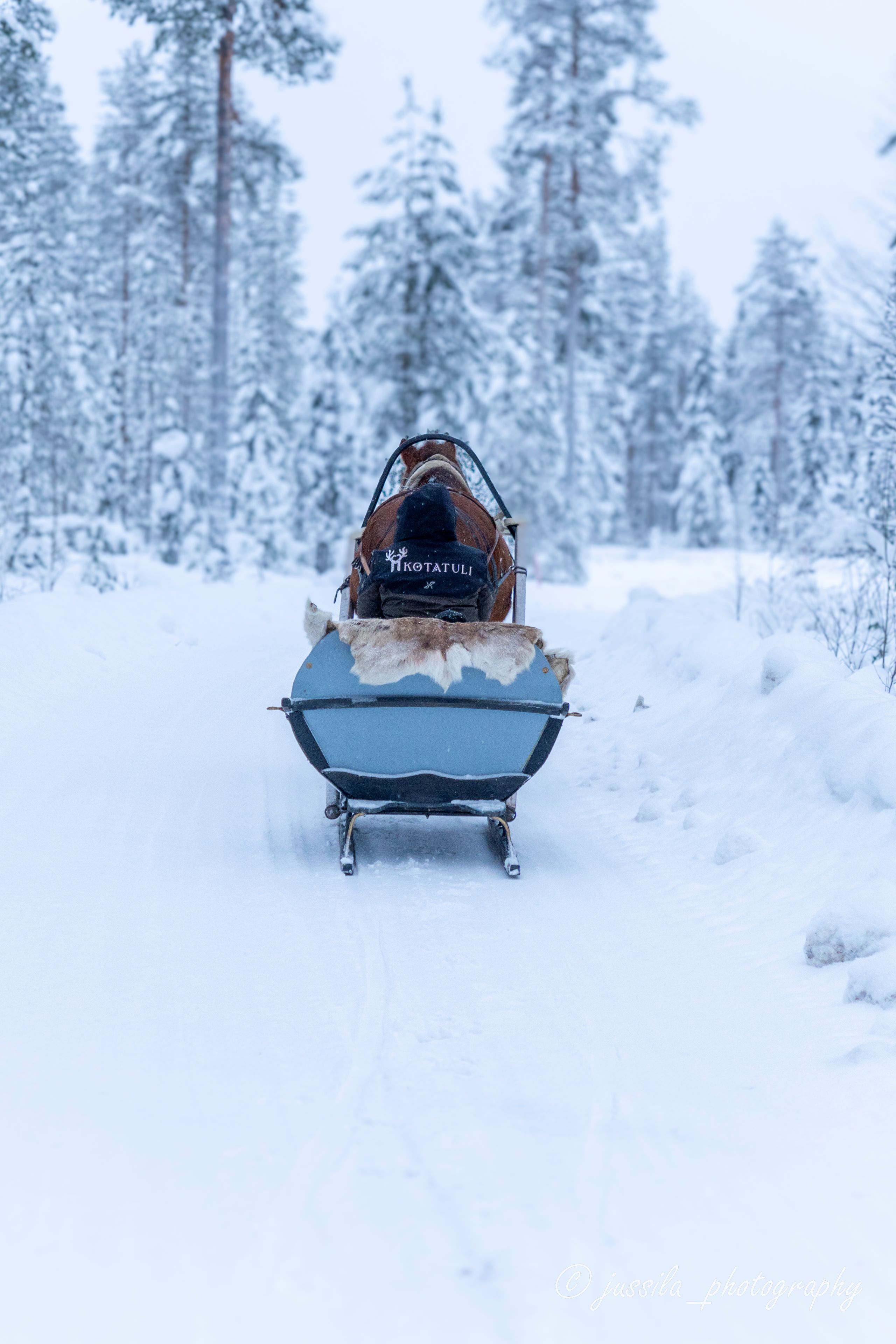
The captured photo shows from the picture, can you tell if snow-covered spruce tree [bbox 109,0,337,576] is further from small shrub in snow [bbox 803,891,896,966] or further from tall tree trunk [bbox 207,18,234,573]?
small shrub in snow [bbox 803,891,896,966]

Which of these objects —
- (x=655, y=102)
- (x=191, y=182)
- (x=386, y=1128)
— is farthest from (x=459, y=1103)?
(x=655, y=102)

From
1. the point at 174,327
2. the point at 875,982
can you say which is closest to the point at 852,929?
the point at 875,982

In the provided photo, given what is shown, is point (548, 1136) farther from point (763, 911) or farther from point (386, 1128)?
point (763, 911)

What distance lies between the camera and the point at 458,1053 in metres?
2.75

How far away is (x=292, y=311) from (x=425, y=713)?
3673cm

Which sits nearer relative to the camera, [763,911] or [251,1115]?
[251,1115]

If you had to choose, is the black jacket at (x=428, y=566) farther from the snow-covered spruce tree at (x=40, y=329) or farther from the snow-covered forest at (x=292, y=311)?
the snow-covered spruce tree at (x=40, y=329)

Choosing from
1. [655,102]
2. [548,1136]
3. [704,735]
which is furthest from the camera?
[655,102]

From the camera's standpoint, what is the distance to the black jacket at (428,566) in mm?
4777

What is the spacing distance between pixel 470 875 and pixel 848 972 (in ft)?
5.69

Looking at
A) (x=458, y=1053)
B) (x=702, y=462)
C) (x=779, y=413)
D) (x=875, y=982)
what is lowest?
(x=458, y=1053)

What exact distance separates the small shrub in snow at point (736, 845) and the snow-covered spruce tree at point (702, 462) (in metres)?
36.8

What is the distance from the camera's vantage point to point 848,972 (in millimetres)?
3062

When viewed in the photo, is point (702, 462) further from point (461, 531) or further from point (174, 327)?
point (461, 531)
